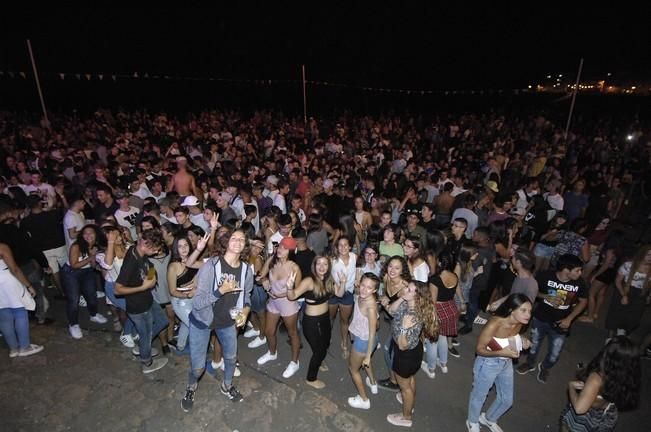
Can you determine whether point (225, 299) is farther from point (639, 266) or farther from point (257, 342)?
point (639, 266)

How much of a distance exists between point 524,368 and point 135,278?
15.6 ft

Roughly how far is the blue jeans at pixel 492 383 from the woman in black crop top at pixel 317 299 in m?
1.56

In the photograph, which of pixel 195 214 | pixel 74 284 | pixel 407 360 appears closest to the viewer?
pixel 407 360

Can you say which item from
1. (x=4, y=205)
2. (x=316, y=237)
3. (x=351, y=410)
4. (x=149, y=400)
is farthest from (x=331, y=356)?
(x=4, y=205)

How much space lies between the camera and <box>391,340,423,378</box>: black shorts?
138 inches

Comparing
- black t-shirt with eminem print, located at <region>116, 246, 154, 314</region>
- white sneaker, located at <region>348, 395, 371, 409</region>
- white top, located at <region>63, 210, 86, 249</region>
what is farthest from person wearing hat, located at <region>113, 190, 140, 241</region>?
white sneaker, located at <region>348, 395, 371, 409</region>

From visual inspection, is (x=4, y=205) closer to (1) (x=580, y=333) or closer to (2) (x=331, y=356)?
(2) (x=331, y=356)

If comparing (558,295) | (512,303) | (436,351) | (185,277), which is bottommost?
(436,351)

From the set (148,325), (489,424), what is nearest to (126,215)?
(148,325)

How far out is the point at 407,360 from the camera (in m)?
3.50

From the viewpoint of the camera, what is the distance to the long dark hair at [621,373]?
277cm

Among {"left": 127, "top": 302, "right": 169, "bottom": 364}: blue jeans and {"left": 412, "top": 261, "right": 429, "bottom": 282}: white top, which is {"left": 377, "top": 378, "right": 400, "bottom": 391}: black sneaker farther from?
{"left": 127, "top": 302, "right": 169, "bottom": 364}: blue jeans

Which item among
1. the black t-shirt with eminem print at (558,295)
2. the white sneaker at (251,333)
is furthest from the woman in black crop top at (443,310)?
the white sneaker at (251,333)

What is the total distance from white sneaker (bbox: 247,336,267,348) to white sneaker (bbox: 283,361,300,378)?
0.63 meters
